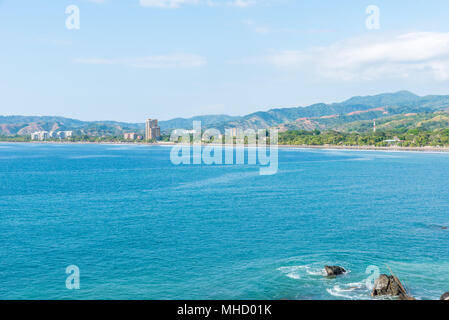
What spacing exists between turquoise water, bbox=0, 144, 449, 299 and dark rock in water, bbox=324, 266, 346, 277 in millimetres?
458

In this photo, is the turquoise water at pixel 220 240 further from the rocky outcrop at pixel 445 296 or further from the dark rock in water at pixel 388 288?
the rocky outcrop at pixel 445 296

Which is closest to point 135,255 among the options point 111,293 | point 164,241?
point 164,241

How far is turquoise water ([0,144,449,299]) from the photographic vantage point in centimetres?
1827

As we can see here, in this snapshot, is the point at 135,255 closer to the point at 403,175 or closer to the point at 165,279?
the point at 165,279

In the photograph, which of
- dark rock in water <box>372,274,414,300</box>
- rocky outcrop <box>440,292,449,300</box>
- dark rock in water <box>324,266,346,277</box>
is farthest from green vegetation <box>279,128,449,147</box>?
rocky outcrop <box>440,292,449,300</box>

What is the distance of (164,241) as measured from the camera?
84.2ft

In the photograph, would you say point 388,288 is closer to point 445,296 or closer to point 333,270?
point 445,296

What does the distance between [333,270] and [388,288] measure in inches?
118

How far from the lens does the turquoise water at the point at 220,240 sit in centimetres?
1827

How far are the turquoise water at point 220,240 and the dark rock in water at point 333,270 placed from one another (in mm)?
458

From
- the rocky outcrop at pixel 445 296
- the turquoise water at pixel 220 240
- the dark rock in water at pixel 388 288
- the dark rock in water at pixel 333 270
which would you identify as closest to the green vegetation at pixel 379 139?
the turquoise water at pixel 220 240

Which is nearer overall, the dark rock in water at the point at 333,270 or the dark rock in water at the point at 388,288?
the dark rock in water at the point at 388,288

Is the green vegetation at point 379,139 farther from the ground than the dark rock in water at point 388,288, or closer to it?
farther from the ground
